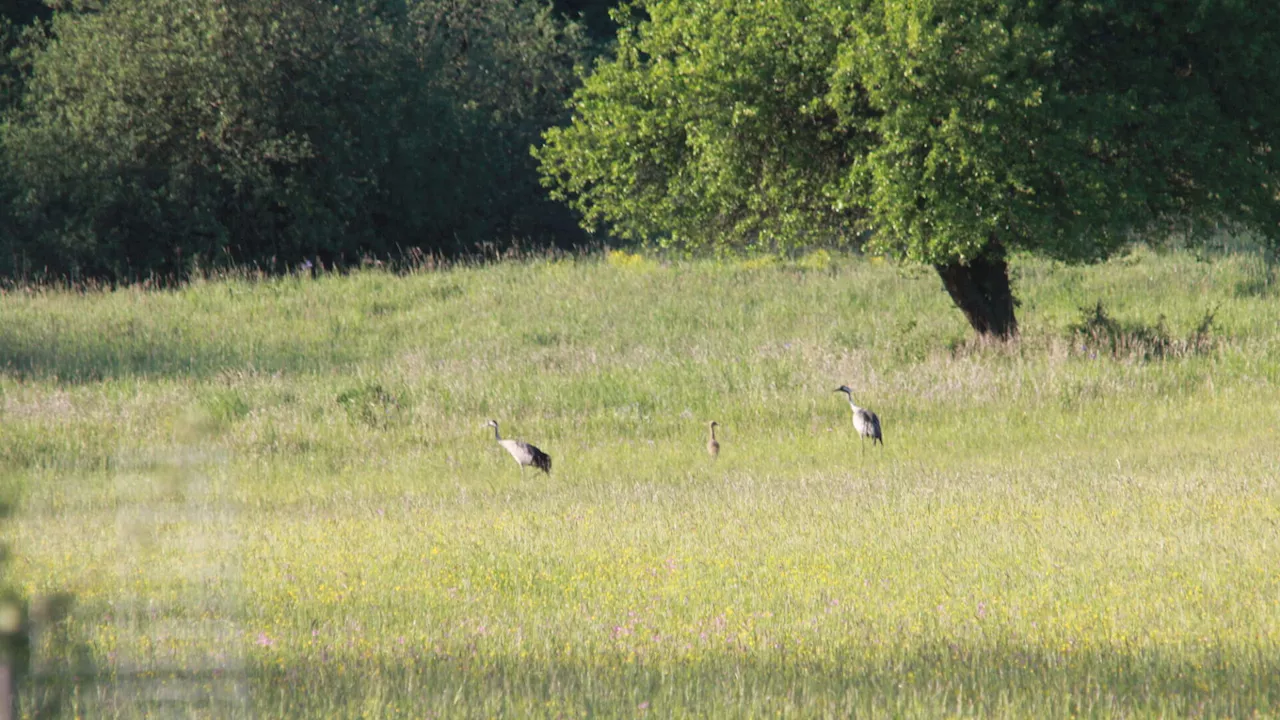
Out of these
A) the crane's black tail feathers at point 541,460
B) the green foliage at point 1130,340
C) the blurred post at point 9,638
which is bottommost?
the crane's black tail feathers at point 541,460

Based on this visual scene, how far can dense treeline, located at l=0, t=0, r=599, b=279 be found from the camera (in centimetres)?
3581

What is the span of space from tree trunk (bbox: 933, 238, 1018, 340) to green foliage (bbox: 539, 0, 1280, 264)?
1.27m

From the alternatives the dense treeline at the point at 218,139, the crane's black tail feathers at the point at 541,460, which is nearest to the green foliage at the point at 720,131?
the crane's black tail feathers at the point at 541,460

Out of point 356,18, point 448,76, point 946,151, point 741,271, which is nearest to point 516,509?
point 946,151

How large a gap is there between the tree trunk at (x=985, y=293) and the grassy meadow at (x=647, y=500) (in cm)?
93

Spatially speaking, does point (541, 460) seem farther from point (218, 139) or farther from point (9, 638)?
point (218, 139)

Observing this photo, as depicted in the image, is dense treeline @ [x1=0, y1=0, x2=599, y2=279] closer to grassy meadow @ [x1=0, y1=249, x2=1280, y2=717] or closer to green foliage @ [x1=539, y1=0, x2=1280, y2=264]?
grassy meadow @ [x1=0, y1=249, x2=1280, y2=717]

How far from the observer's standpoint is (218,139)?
3541cm

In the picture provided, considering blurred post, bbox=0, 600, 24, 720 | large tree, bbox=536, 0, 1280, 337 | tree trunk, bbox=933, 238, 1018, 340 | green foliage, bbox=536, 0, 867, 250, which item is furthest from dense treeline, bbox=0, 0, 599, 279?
blurred post, bbox=0, 600, 24, 720

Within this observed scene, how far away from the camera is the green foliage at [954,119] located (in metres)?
18.5

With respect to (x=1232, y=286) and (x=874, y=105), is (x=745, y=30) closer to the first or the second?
(x=874, y=105)

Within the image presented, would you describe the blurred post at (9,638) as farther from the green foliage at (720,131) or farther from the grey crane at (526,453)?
the green foliage at (720,131)

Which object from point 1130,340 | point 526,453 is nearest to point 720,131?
point 1130,340

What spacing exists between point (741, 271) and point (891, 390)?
13.3 m
